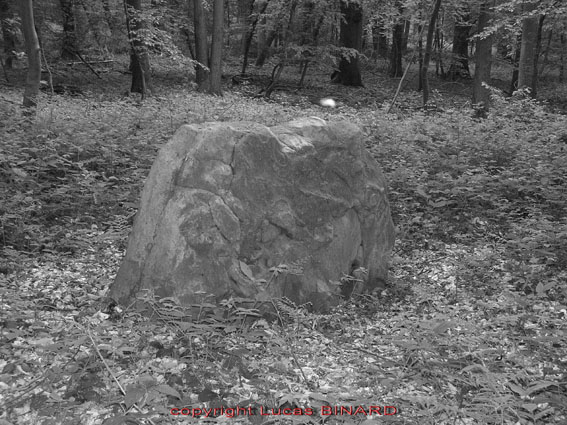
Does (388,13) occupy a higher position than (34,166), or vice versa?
(388,13)

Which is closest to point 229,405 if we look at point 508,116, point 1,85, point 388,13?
point 508,116

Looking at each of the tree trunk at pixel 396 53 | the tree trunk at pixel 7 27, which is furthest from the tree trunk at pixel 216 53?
the tree trunk at pixel 396 53

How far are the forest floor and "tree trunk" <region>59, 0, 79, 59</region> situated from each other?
10.3 metres

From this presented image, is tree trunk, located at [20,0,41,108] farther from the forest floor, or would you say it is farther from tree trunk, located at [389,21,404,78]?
tree trunk, located at [389,21,404,78]

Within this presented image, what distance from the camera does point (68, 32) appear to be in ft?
63.6

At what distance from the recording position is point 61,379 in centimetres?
348

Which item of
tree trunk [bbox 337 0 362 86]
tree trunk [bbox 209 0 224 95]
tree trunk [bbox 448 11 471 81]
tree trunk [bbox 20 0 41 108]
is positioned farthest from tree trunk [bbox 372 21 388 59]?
tree trunk [bbox 20 0 41 108]

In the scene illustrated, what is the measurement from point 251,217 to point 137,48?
35.7ft

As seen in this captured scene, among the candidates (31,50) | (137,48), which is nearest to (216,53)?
(137,48)

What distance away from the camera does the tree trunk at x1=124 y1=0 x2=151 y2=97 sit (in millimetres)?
13586

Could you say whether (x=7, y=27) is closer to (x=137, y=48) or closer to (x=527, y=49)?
(x=137, y=48)

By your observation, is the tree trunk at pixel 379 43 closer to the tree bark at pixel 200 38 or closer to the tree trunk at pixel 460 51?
the tree trunk at pixel 460 51

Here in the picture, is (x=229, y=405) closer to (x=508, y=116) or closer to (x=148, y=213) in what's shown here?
(x=148, y=213)

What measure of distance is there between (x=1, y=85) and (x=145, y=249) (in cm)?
1430
